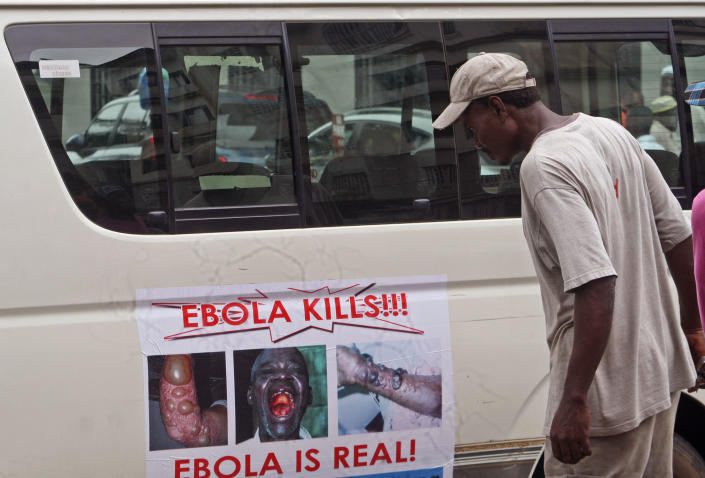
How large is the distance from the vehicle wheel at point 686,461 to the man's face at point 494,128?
1.72 metres

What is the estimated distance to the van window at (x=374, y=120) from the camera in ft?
11.0

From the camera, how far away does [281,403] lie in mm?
3207

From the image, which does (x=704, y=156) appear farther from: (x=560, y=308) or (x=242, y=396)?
(x=242, y=396)

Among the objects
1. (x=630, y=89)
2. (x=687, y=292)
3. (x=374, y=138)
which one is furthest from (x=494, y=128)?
(x=630, y=89)

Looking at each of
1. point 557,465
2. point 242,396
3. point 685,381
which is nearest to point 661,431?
point 685,381

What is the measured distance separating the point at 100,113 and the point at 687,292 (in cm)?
199

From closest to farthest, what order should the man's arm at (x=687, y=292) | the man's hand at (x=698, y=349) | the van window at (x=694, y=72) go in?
the man's arm at (x=687, y=292) → the man's hand at (x=698, y=349) → the van window at (x=694, y=72)

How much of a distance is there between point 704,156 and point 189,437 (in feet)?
7.68

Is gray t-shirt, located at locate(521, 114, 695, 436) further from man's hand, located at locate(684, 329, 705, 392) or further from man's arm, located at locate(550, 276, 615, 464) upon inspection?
man's hand, located at locate(684, 329, 705, 392)

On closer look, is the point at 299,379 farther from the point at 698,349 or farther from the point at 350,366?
the point at 698,349

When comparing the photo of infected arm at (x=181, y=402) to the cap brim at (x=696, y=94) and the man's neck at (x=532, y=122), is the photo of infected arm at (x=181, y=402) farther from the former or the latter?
the cap brim at (x=696, y=94)

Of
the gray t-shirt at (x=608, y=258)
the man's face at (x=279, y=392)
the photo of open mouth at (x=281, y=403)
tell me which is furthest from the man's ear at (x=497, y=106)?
the photo of open mouth at (x=281, y=403)

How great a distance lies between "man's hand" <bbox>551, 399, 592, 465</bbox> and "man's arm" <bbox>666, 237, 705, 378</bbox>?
0.64m

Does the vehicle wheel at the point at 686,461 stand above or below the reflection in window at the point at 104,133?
below
